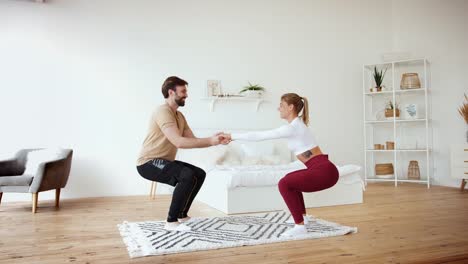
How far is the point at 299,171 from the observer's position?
286cm

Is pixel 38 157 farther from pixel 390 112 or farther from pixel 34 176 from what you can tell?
pixel 390 112

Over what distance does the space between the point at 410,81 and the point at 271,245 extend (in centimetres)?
446

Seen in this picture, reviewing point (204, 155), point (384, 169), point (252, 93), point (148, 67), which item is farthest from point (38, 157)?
point (384, 169)

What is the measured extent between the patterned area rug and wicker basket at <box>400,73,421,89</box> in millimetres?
3562

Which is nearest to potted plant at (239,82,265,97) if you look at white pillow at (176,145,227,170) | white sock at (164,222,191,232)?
white pillow at (176,145,227,170)

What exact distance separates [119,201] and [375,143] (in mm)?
4229

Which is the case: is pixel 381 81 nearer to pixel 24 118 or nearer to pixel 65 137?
pixel 65 137

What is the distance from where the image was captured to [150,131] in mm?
3012

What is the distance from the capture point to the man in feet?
9.39

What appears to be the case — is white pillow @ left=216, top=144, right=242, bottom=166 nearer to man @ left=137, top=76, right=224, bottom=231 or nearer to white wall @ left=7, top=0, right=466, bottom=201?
white wall @ left=7, top=0, right=466, bottom=201

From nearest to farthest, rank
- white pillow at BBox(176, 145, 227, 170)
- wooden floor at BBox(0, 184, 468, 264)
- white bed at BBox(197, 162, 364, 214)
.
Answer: wooden floor at BBox(0, 184, 468, 264)
white bed at BBox(197, 162, 364, 214)
white pillow at BBox(176, 145, 227, 170)

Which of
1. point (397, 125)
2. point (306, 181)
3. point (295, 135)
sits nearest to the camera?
point (306, 181)

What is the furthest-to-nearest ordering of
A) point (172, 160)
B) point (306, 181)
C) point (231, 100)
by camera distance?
point (231, 100) < point (172, 160) < point (306, 181)

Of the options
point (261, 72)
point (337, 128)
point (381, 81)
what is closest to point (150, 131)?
point (261, 72)
